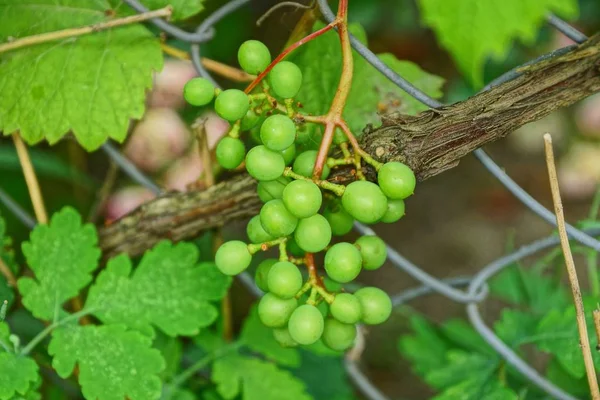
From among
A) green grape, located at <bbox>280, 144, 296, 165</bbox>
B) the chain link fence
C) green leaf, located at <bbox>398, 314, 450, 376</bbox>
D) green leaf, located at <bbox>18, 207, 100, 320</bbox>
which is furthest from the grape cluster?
green leaf, located at <bbox>398, 314, 450, 376</bbox>

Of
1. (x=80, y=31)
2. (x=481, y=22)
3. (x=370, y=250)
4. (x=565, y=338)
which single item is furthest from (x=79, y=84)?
(x=565, y=338)

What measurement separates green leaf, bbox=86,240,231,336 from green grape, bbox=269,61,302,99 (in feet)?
1.19

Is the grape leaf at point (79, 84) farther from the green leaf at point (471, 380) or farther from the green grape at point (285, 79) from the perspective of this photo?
the green leaf at point (471, 380)

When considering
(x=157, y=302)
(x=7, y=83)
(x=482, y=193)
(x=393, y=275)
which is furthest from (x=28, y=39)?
(x=482, y=193)

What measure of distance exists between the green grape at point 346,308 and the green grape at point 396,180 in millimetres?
141

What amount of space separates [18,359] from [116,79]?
44 centimetres

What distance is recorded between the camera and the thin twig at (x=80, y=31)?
39.4 inches

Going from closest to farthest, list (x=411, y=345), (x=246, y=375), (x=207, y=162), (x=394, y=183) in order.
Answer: (x=394, y=183) → (x=207, y=162) → (x=246, y=375) → (x=411, y=345)

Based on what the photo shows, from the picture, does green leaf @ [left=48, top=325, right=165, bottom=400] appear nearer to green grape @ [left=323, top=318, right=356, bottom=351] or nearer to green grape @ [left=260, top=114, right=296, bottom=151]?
green grape @ [left=323, top=318, right=356, bottom=351]

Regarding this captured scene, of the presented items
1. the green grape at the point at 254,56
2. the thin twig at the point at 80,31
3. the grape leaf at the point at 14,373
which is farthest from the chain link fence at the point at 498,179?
the grape leaf at the point at 14,373

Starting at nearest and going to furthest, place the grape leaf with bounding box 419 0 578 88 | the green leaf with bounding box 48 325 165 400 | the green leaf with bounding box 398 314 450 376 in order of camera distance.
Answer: the grape leaf with bounding box 419 0 578 88 → the green leaf with bounding box 48 325 165 400 → the green leaf with bounding box 398 314 450 376

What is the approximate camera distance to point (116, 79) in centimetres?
103

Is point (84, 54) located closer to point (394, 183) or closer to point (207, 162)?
point (207, 162)

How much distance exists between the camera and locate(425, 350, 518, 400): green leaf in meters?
1.12
